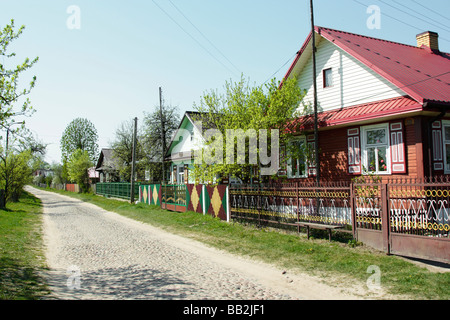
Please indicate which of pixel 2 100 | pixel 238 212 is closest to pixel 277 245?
pixel 238 212

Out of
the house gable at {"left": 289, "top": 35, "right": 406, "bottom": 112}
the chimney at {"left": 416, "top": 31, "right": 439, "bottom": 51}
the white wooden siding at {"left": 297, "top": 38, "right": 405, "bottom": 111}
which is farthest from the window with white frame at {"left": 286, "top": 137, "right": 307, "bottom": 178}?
the chimney at {"left": 416, "top": 31, "right": 439, "bottom": 51}

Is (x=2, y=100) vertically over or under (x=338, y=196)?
over

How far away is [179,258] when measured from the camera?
8750 millimetres

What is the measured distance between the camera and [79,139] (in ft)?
276

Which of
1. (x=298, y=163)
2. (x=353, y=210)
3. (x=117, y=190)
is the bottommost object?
(x=117, y=190)

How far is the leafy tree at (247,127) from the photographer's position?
45.5 ft

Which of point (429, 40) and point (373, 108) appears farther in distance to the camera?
point (429, 40)

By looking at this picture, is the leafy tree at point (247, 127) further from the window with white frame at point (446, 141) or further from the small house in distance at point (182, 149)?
the small house in distance at point (182, 149)

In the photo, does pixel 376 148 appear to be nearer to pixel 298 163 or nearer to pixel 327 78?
pixel 298 163

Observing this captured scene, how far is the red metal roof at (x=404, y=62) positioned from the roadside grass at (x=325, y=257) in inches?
219

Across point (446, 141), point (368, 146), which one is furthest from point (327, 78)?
point (446, 141)

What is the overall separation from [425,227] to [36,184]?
435 ft

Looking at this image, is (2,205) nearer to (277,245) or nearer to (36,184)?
(277,245)

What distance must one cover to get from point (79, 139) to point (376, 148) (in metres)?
81.8
